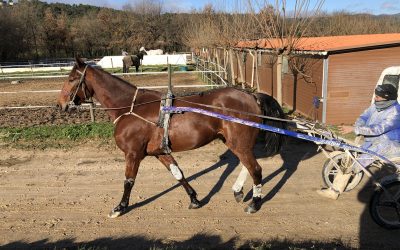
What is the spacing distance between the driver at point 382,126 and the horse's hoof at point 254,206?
4.73 ft

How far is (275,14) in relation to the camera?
9.39 meters

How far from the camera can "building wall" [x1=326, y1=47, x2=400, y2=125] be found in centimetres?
1024

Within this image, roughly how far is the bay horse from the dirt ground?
0.33 m

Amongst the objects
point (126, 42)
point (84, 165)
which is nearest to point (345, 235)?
point (84, 165)

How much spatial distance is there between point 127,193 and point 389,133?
3513 millimetres

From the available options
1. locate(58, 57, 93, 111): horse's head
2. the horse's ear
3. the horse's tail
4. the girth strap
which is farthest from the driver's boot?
the horse's ear

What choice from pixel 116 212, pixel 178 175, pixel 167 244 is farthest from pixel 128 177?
pixel 167 244

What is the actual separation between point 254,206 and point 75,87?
3026 millimetres

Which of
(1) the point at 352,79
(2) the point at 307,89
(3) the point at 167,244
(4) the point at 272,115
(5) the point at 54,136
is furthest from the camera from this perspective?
(2) the point at 307,89

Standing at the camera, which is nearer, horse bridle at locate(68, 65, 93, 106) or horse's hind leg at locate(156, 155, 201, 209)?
horse bridle at locate(68, 65, 93, 106)

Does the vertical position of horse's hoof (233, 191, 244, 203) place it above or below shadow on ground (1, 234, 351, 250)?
above

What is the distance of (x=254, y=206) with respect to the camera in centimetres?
489

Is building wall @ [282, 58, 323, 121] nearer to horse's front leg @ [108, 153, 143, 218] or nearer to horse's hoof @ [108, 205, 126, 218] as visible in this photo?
horse's front leg @ [108, 153, 143, 218]

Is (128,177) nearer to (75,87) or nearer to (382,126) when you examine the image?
(75,87)
